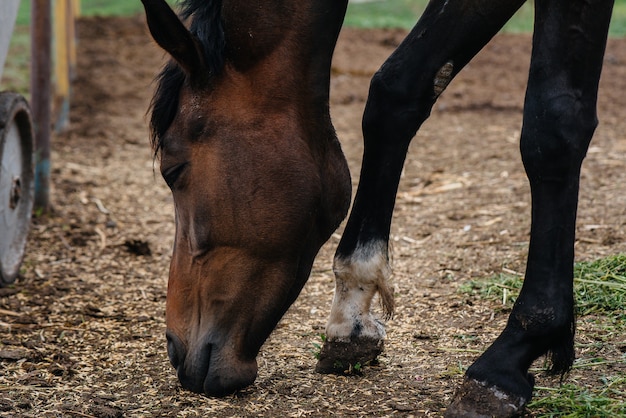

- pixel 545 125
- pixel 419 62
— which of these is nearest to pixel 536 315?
pixel 545 125

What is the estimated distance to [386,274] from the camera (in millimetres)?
2750

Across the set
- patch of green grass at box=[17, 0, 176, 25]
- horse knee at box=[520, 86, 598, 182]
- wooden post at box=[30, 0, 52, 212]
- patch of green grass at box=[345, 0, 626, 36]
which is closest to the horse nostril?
horse knee at box=[520, 86, 598, 182]

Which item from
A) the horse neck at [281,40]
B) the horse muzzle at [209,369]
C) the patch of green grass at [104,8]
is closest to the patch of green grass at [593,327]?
the horse muzzle at [209,369]

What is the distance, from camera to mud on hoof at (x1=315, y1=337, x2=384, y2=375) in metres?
2.80

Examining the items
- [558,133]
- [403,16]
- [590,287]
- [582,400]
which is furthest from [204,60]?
[403,16]

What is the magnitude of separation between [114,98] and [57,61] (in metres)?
1.38

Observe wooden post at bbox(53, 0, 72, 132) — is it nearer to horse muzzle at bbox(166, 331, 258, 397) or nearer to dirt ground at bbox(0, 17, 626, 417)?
dirt ground at bbox(0, 17, 626, 417)

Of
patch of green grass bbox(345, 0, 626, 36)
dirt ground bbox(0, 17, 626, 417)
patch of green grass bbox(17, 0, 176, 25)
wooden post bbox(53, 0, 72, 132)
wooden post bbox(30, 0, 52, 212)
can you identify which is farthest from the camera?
patch of green grass bbox(17, 0, 176, 25)

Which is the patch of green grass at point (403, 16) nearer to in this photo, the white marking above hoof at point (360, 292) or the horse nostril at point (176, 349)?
the white marking above hoof at point (360, 292)

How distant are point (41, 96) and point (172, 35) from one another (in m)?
3.06

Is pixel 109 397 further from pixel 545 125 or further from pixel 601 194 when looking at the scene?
pixel 601 194

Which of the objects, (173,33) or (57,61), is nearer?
(173,33)

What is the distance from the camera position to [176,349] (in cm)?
250

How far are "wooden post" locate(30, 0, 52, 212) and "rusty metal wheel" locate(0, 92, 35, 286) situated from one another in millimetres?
814
